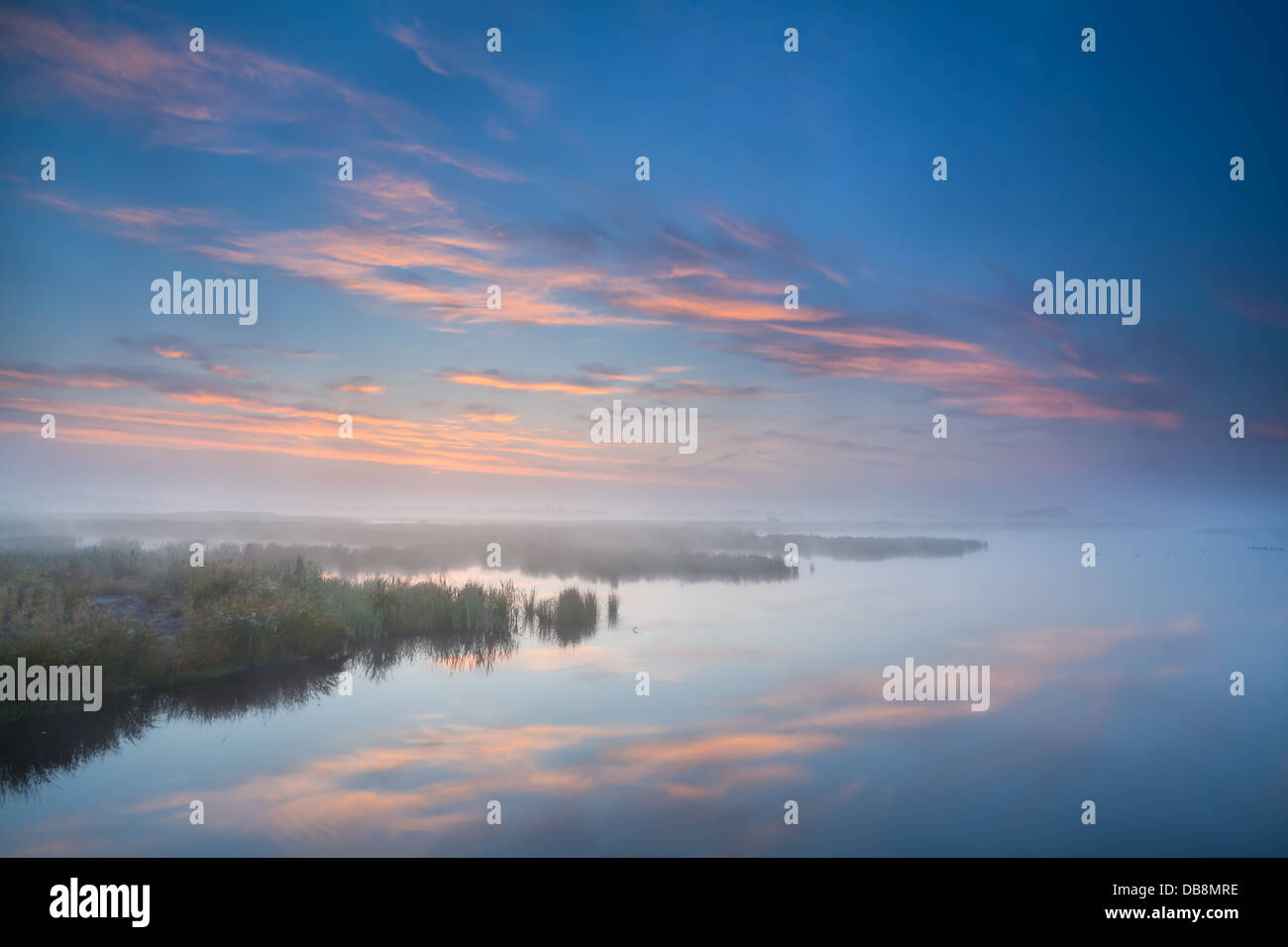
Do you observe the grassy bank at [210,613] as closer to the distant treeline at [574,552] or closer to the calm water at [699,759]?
the calm water at [699,759]

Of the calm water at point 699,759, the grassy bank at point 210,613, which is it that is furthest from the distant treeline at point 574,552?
the calm water at point 699,759

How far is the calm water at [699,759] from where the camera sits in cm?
1112

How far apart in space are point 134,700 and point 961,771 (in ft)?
54.0

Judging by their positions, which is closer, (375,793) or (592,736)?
(375,793)

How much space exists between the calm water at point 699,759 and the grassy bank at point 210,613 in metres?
1.41

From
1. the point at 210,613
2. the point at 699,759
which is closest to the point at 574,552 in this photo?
the point at 210,613

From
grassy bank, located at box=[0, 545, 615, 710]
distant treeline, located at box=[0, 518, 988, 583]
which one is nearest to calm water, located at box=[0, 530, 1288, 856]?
grassy bank, located at box=[0, 545, 615, 710]

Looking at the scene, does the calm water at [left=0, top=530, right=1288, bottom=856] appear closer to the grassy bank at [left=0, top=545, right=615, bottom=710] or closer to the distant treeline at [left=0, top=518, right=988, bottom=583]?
the grassy bank at [left=0, top=545, right=615, bottom=710]

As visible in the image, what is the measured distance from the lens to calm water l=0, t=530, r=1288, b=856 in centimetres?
1112

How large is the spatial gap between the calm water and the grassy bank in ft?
4.63
